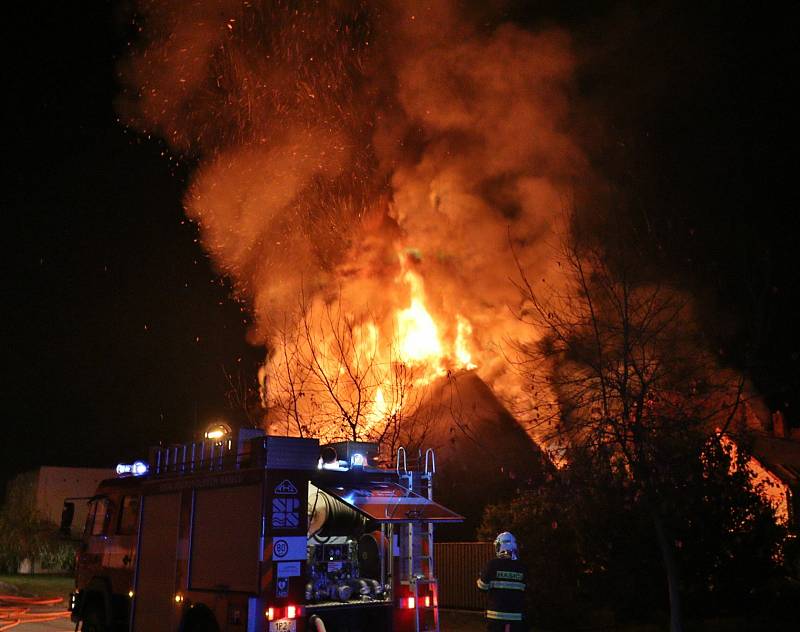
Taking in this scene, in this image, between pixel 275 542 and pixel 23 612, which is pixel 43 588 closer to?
pixel 23 612

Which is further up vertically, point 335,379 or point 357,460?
point 335,379

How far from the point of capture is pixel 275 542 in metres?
8.27

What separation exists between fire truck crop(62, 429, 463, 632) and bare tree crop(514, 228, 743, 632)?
3451 mm

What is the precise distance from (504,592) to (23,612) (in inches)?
617

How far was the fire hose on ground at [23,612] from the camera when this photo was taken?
16.8 metres

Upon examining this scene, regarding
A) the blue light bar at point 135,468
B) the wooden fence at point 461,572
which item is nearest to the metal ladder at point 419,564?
the blue light bar at point 135,468

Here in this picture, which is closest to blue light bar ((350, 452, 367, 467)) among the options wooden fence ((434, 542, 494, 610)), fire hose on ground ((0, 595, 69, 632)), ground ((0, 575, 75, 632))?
wooden fence ((434, 542, 494, 610))

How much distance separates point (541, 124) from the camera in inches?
766

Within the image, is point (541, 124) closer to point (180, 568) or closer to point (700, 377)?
point (700, 377)

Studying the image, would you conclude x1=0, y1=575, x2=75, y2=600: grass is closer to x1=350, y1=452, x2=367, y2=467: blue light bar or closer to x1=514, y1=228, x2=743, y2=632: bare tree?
x1=514, y1=228, x2=743, y2=632: bare tree

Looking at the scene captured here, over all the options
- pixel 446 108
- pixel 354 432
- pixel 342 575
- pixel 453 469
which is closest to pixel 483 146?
pixel 446 108


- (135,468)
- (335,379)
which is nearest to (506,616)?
(135,468)

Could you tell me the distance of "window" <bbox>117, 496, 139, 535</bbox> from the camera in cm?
1095

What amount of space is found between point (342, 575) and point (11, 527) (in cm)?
3534
